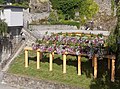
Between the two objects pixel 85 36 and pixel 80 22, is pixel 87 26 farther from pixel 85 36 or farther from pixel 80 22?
pixel 85 36

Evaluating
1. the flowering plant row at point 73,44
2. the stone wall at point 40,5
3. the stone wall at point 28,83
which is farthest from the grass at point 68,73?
the stone wall at point 40,5

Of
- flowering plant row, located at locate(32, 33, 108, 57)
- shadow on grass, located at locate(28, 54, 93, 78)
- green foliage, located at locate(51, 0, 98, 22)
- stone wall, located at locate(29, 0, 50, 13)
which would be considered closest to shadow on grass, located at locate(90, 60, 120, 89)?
shadow on grass, located at locate(28, 54, 93, 78)

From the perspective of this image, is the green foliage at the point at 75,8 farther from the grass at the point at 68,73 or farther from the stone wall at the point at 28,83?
the stone wall at the point at 28,83

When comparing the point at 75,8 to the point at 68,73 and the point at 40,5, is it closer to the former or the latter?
the point at 40,5

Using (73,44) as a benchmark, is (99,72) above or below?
below

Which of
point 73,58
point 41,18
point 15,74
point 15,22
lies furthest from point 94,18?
point 15,74

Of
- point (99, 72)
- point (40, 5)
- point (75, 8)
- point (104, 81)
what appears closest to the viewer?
Result: point (104, 81)

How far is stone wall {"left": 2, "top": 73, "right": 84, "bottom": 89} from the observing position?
1764 cm

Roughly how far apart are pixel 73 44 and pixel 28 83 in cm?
323

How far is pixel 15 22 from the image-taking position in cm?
2581

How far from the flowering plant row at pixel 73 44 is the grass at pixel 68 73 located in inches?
47.7

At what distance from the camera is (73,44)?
18.9 m

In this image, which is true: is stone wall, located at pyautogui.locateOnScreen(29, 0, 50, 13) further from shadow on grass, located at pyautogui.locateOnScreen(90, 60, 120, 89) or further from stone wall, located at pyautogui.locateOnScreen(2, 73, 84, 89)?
shadow on grass, located at pyautogui.locateOnScreen(90, 60, 120, 89)

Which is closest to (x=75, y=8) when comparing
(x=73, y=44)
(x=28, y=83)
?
(x=73, y=44)
